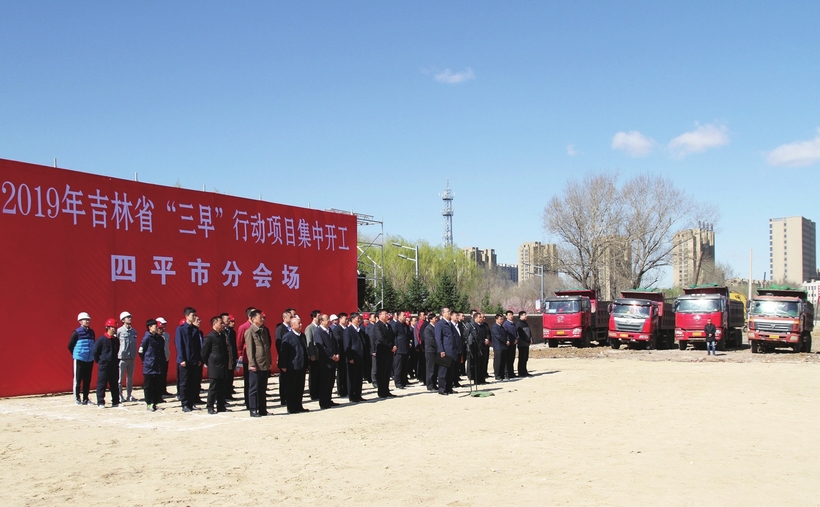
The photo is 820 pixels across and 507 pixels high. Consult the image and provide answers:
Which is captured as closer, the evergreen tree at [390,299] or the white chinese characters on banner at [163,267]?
the white chinese characters on banner at [163,267]

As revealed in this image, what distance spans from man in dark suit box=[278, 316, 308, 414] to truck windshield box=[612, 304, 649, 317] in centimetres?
2136

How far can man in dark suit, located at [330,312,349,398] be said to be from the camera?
13.8 m

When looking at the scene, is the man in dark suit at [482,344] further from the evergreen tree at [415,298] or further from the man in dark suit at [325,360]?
the evergreen tree at [415,298]

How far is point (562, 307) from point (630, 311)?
127 inches

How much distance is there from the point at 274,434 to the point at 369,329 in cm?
510

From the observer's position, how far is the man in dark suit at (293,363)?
12266mm

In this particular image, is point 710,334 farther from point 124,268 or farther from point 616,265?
point 616,265

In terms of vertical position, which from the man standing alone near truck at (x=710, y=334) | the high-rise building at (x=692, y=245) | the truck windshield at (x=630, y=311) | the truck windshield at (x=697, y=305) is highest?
the high-rise building at (x=692, y=245)

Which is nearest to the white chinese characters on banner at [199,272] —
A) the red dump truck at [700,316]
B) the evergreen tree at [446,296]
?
the red dump truck at [700,316]

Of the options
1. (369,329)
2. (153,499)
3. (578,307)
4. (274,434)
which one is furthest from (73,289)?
(578,307)

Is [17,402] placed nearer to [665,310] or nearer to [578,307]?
[578,307]

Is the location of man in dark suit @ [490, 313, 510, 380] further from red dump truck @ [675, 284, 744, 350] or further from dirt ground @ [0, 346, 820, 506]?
red dump truck @ [675, 284, 744, 350]

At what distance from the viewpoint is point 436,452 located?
8.86m

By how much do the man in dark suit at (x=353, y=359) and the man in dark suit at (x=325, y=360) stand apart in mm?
608
